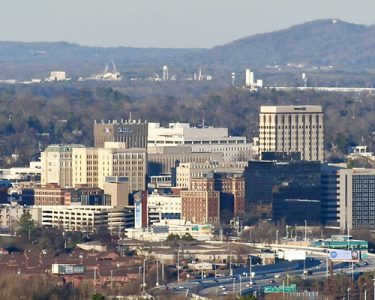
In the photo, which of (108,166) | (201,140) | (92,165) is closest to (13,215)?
(108,166)

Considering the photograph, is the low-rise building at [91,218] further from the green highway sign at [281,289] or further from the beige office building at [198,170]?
the green highway sign at [281,289]

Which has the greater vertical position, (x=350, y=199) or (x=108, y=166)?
(x=108, y=166)

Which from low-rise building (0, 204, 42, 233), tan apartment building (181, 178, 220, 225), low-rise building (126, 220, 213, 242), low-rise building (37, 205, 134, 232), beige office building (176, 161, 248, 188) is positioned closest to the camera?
low-rise building (126, 220, 213, 242)

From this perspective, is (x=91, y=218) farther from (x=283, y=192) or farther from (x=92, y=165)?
(x=92, y=165)

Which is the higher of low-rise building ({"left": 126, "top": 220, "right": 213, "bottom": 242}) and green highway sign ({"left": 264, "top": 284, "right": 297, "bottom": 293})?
low-rise building ({"left": 126, "top": 220, "right": 213, "bottom": 242})

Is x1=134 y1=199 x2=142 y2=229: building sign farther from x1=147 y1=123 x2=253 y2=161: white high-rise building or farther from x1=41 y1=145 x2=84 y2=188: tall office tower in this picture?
x1=147 y1=123 x2=253 y2=161: white high-rise building

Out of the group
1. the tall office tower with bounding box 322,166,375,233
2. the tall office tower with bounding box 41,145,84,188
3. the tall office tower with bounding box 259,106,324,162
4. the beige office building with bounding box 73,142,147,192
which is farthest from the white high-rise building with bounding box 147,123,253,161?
the tall office tower with bounding box 322,166,375,233
